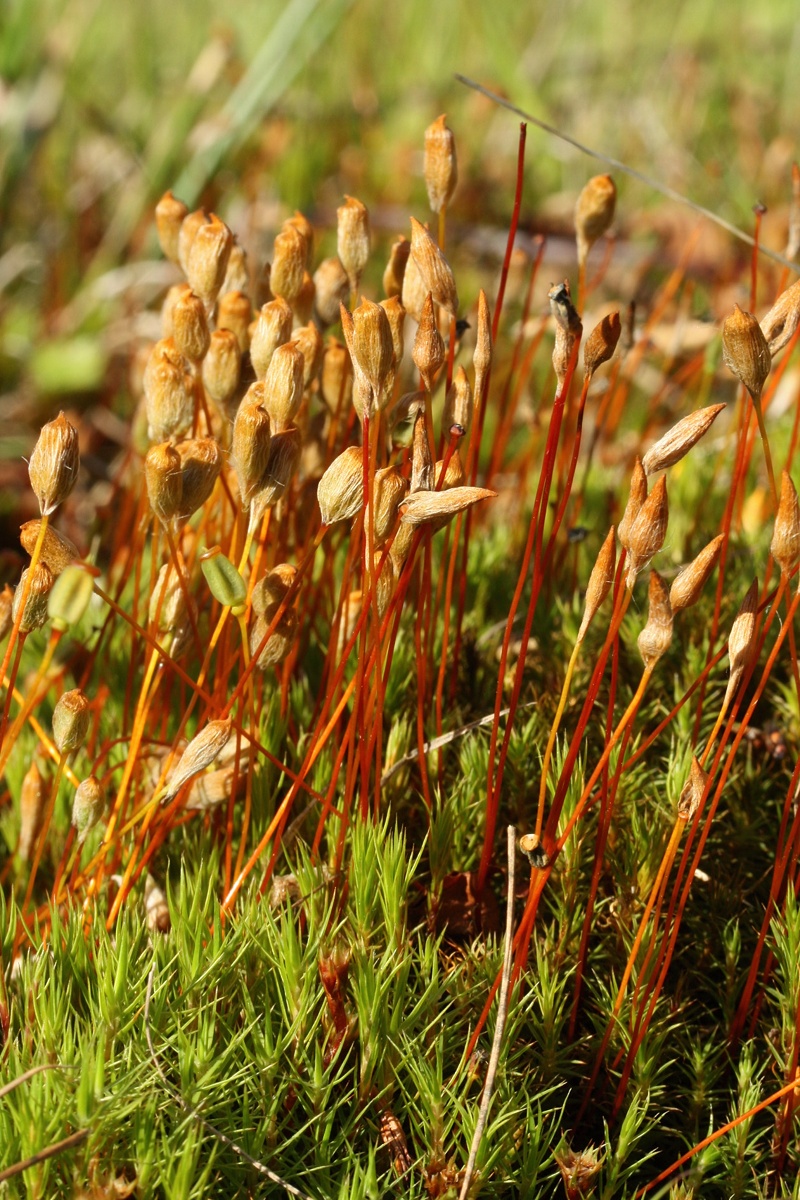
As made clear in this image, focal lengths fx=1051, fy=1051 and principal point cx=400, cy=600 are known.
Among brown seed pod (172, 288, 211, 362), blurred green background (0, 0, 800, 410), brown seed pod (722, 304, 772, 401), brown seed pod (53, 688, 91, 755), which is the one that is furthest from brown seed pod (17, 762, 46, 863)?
blurred green background (0, 0, 800, 410)

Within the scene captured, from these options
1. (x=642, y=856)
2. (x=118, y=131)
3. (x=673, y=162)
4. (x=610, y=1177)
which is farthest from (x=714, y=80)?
(x=610, y=1177)

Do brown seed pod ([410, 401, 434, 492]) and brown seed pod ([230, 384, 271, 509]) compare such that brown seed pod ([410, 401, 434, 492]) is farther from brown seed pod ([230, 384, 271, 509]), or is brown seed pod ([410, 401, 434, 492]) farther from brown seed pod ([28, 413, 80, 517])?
brown seed pod ([28, 413, 80, 517])

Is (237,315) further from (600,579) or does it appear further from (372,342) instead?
(600,579)

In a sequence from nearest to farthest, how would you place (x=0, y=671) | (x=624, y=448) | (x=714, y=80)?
(x=0, y=671)
(x=624, y=448)
(x=714, y=80)

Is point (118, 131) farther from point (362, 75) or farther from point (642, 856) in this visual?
point (642, 856)

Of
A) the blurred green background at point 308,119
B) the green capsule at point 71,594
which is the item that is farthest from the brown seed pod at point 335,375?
the blurred green background at point 308,119

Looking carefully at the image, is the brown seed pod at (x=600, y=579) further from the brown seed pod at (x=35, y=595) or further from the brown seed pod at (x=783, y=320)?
the brown seed pod at (x=35, y=595)
